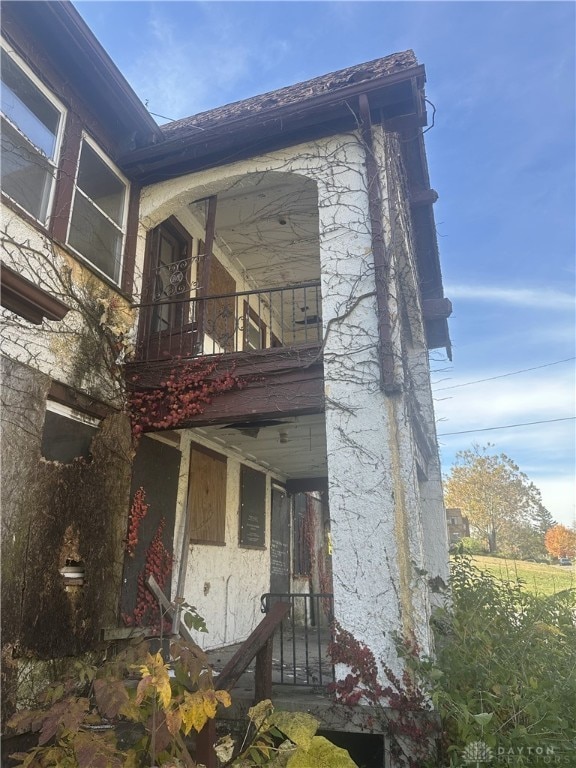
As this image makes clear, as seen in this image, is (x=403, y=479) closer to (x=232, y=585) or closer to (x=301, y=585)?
(x=232, y=585)

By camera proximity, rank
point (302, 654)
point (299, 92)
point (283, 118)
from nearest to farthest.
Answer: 1. point (283, 118)
2. point (302, 654)
3. point (299, 92)

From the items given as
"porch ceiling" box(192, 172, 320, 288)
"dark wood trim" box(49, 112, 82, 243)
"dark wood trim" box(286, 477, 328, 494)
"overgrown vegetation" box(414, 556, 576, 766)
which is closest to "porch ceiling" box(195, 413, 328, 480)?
"dark wood trim" box(286, 477, 328, 494)

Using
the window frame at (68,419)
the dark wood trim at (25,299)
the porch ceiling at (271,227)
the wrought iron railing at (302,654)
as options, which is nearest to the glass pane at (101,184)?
the porch ceiling at (271,227)

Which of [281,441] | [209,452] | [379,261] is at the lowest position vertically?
[209,452]

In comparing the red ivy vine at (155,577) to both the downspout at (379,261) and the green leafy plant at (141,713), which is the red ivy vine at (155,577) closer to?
the green leafy plant at (141,713)

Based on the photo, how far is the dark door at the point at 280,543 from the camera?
9.55 metres

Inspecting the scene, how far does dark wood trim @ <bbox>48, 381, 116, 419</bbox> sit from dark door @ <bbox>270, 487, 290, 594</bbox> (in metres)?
5.29

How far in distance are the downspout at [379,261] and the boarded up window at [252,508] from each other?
469 centimetres

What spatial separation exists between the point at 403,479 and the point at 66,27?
5748 millimetres

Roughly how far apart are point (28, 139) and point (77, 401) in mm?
2698

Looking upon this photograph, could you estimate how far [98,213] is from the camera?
5875 mm

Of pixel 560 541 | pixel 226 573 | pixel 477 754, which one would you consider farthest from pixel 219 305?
pixel 560 541

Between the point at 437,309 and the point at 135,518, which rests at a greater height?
the point at 437,309

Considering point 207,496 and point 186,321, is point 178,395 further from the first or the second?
point 207,496
